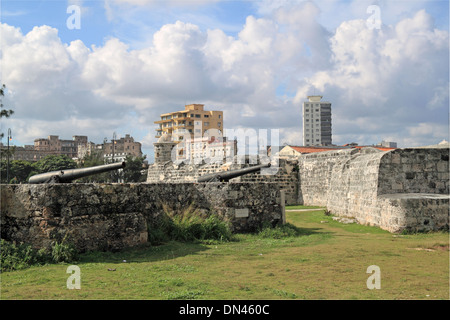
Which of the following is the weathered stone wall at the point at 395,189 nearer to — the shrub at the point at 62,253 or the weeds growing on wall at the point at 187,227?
the weeds growing on wall at the point at 187,227

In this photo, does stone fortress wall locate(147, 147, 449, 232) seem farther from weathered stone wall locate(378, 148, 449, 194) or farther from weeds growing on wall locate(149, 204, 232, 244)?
weeds growing on wall locate(149, 204, 232, 244)

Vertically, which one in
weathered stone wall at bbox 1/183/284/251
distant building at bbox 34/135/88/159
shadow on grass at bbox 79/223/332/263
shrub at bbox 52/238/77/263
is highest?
distant building at bbox 34/135/88/159

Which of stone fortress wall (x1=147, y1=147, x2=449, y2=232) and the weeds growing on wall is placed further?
stone fortress wall (x1=147, y1=147, x2=449, y2=232)

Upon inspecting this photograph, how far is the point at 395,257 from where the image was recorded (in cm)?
788

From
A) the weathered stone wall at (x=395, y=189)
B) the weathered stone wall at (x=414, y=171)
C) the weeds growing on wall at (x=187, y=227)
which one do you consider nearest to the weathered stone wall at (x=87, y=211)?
the weeds growing on wall at (x=187, y=227)

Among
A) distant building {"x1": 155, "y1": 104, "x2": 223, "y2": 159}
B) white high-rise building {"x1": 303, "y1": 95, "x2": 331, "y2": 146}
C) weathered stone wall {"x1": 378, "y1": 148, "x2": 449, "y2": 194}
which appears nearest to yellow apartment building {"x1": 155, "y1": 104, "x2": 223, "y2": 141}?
distant building {"x1": 155, "y1": 104, "x2": 223, "y2": 159}

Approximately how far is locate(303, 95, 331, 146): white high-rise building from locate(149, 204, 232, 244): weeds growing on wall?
131 m

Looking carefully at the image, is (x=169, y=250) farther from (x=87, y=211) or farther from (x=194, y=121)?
(x=194, y=121)

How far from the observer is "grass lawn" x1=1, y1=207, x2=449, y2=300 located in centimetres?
530

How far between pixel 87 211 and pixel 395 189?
905 cm

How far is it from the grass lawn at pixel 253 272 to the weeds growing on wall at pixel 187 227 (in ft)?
1.12

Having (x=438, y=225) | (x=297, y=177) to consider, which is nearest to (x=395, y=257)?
(x=438, y=225)

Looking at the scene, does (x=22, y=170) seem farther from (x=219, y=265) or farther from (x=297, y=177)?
(x=219, y=265)

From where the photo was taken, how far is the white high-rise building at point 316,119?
138 m
